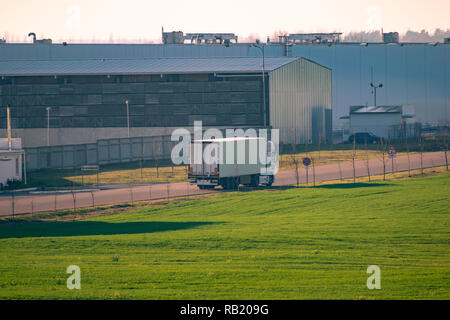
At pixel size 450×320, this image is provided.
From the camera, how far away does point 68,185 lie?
163ft

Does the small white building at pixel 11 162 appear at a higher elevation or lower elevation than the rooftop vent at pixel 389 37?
lower

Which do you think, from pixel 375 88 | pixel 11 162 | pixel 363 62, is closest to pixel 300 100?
pixel 363 62

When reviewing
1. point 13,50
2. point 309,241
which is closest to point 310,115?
point 13,50

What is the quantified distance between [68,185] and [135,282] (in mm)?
33556

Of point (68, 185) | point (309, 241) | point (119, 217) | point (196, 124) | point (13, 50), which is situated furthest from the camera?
point (13, 50)

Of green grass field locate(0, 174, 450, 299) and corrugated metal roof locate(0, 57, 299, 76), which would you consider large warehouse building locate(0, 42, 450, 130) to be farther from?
green grass field locate(0, 174, 450, 299)

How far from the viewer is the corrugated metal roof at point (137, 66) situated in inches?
3113

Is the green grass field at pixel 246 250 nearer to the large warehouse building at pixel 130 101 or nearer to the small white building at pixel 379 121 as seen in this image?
the large warehouse building at pixel 130 101

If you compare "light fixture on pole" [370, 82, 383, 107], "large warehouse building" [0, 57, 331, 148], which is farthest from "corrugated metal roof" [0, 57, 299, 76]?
"light fixture on pole" [370, 82, 383, 107]

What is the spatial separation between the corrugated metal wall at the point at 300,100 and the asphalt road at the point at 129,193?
20.8m

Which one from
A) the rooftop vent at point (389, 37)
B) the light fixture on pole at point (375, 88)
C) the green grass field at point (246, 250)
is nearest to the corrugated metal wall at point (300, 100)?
the light fixture on pole at point (375, 88)

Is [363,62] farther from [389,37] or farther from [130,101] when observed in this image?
[130,101]

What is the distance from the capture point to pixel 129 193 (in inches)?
1748
